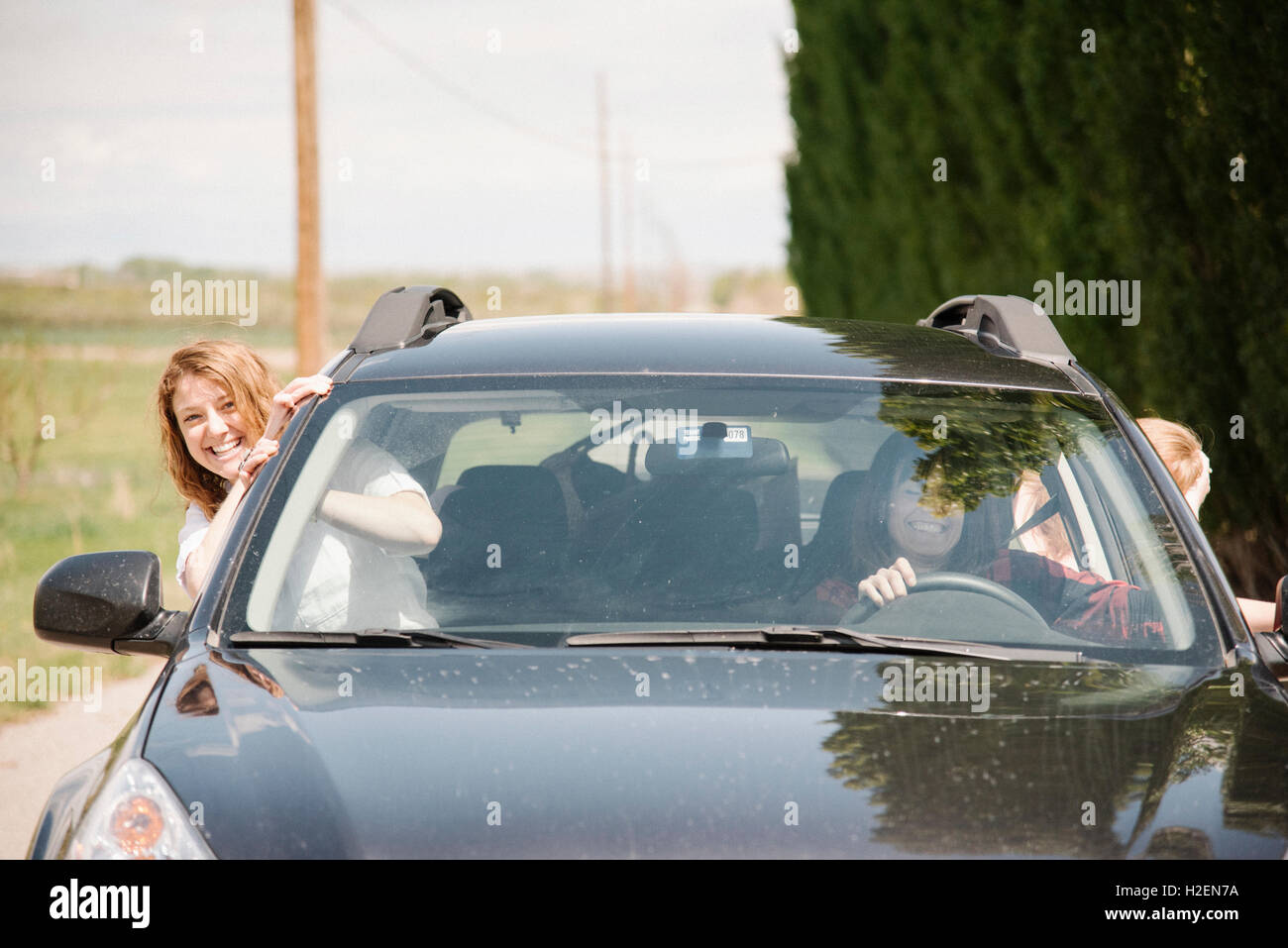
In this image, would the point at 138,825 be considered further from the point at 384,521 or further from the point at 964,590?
the point at 964,590

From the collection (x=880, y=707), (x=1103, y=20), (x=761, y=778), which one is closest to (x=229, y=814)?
→ (x=761, y=778)

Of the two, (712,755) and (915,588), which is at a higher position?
(915,588)

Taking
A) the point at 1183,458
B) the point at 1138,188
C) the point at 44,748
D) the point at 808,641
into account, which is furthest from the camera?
the point at 1138,188

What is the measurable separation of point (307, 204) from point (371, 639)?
13.3m

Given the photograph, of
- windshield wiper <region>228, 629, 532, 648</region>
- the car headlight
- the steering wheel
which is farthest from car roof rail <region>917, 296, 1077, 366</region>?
the car headlight

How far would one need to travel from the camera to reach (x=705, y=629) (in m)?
2.91

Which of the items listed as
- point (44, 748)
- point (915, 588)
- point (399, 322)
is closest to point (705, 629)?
point (915, 588)

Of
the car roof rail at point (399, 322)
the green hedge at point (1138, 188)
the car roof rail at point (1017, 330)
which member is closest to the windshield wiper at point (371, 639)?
the car roof rail at point (399, 322)

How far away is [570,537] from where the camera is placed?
3195 millimetres

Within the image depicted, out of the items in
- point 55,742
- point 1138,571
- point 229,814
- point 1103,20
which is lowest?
point 55,742

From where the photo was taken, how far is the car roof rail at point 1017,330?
3787 millimetres

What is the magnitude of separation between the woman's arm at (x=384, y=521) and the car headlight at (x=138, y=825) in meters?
1.06
